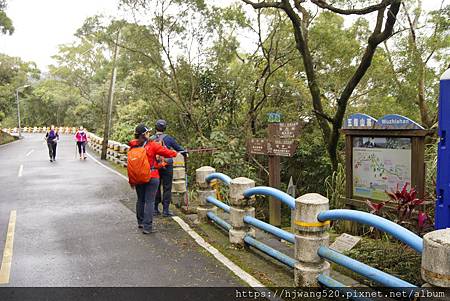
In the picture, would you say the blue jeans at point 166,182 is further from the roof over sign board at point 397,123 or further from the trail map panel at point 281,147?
the roof over sign board at point 397,123

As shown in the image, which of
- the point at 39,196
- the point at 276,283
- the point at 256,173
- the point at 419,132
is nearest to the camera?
the point at 276,283

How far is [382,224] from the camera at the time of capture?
3576mm

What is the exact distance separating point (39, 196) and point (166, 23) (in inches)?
273

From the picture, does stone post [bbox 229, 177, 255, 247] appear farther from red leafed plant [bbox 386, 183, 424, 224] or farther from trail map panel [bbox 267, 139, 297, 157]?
trail map panel [bbox 267, 139, 297, 157]

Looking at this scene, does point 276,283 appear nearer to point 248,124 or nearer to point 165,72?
point 248,124

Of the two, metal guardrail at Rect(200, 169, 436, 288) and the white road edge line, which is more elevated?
metal guardrail at Rect(200, 169, 436, 288)

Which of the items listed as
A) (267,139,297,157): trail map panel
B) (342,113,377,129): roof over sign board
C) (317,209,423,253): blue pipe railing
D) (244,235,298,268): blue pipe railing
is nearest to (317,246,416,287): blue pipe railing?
(317,209,423,253): blue pipe railing

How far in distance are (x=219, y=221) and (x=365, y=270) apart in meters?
3.43

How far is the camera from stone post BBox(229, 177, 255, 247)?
235 inches

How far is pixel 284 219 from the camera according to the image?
12.7 metres

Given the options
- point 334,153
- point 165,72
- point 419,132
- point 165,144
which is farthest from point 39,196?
point 419,132

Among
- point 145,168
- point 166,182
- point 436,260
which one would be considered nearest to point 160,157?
point 166,182

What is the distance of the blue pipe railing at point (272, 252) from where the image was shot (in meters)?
4.80

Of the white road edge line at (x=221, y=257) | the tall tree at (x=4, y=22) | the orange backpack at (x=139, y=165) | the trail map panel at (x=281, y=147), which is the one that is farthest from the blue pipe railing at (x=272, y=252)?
the tall tree at (x=4, y=22)
